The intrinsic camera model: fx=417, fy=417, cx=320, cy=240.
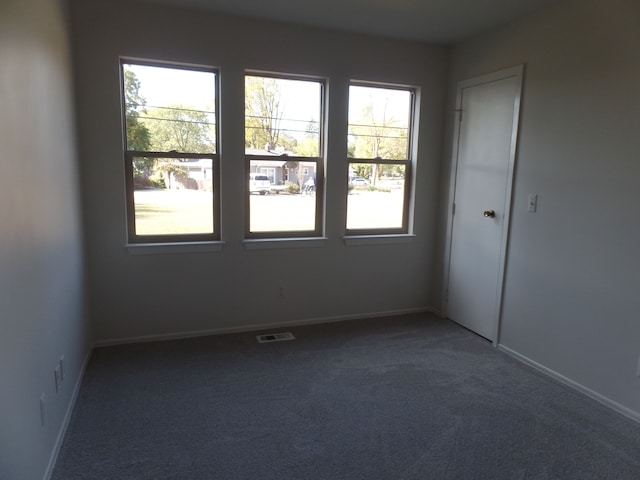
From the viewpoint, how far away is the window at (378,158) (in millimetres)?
3842

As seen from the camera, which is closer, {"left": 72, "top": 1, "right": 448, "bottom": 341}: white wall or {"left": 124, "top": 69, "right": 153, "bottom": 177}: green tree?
{"left": 72, "top": 1, "right": 448, "bottom": 341}: white wall

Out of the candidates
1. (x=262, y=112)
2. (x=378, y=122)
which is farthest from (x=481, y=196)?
(x=262, y=112)

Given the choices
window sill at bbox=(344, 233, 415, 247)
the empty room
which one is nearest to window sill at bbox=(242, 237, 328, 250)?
the empty room

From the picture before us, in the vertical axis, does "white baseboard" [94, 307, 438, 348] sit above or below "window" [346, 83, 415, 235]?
below

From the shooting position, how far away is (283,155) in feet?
11.9

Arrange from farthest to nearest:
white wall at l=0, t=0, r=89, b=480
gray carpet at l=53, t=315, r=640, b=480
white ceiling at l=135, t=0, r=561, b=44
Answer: white ceiling at l=135, t=0, r=561, b=44 < gray carpet at l=53, t=315, r=640, b=480 < white wall at l=0, t=0, r=89, b=480

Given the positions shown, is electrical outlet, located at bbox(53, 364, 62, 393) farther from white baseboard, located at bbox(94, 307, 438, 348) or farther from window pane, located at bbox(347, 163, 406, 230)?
window pane, located at bbox(347, 163, 406, 230)

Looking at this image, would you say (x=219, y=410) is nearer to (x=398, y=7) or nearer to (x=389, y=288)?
(x=389, y=288)

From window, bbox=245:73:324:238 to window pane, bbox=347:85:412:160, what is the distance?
34cm

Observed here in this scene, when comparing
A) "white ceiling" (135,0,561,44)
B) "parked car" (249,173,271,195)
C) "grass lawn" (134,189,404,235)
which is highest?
"white ceiling" (135,0,561,44)

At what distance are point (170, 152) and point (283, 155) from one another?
93 centimetres

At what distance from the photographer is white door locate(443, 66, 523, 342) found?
330 centimetres

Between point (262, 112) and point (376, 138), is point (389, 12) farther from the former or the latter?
point (262, 112)

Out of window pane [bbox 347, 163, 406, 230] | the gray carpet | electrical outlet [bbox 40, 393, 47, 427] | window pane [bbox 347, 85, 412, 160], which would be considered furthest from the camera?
window pane [bbox 347, 163, 406, 230]
